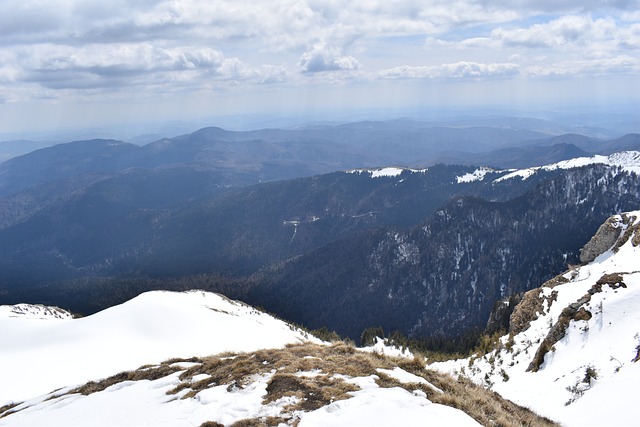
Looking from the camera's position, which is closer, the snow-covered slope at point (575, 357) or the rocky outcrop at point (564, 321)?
the snow-covered slope at point (575, 357)

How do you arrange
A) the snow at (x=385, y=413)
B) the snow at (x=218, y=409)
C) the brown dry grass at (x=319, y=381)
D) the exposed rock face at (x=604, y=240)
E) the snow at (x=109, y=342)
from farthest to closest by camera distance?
the exposed rock face at (x=604, y=240) → the snow at (x=109, y=342) → the brown dry grass at (x=319, y=381) → the snow at (x=218, y=409) → the snow at (x=385, y=413)

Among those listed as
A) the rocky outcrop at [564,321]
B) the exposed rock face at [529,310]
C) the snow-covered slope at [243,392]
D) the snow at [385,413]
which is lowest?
the exposed rock face at [529,310]

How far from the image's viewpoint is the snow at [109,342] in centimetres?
3375

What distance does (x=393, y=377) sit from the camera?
53.8ft

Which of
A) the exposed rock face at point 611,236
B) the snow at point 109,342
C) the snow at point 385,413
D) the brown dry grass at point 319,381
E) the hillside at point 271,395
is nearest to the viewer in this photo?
the snow at point 385,413

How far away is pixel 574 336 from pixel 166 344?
4089 centimetres

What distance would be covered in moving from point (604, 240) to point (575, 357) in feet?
240

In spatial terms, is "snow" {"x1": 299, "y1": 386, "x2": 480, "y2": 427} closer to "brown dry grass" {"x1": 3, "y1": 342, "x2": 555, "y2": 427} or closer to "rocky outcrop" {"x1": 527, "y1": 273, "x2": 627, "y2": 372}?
"brown dry grass" {"x1": 3, "y1": 342, "x2": 555, "y2": 427}

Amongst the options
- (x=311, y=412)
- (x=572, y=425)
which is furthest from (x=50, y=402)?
(x=572, y=425)

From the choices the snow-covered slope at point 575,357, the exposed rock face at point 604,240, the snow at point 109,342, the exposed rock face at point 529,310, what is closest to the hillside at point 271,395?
the snow at point 109,342

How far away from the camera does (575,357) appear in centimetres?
2864

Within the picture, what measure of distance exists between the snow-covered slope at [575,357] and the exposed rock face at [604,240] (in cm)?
4249

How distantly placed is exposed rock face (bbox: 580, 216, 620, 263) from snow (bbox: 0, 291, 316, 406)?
7422 cm

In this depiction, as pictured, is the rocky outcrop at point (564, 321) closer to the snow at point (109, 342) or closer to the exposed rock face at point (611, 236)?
the snow at point (109, 342)
